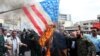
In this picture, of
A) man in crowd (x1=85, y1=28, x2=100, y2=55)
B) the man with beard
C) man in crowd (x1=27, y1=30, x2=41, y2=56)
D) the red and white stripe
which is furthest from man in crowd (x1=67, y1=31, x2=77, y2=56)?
the red and white stripe

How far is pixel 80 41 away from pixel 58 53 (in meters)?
0.70

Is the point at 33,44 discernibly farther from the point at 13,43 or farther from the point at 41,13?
the point at 41,13

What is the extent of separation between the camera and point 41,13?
34.1 ft

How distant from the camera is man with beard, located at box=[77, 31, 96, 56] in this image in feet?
38.2

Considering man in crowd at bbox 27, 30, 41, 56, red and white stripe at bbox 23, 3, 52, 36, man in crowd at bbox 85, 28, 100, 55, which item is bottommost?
man in crowd at bbox 27, 30, 41, 56

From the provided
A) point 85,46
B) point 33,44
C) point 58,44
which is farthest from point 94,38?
point 33,44

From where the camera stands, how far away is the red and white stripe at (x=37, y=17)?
10.3 metres

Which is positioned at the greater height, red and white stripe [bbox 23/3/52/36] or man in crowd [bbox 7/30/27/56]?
red and white stripe [bbox 23/3/52/36]

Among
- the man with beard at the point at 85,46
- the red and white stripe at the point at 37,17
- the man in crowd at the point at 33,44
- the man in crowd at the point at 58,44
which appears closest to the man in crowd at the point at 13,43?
the man in crowd at the point at 33,44

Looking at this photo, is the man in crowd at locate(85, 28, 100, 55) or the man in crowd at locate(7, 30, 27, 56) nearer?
the man in crowd at locate(85, 28, 100, 55)

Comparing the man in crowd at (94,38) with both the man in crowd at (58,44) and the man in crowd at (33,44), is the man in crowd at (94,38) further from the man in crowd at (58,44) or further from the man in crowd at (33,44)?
the man in crowd at (33,44)

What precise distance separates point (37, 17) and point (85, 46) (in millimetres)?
1991

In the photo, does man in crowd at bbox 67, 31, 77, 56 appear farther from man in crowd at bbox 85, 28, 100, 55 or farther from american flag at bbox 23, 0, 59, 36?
american flag at bbox 23, 0, 59, 36

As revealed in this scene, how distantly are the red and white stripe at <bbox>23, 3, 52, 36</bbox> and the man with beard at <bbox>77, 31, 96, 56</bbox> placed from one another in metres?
1.51
